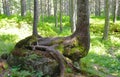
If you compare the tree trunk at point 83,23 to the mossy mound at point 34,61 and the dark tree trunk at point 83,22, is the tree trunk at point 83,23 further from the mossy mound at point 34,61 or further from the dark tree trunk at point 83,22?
the mossy mound at point 34,61

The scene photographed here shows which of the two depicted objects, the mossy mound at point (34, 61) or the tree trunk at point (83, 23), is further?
A: the tree trunk at point (83, 23)

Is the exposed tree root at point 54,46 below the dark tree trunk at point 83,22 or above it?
below

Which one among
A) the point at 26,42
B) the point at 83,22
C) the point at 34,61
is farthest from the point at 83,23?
the point at 34,61

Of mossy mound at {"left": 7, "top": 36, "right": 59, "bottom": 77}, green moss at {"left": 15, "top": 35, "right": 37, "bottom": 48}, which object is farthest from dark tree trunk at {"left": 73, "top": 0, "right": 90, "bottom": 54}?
mossy mound at {"left": 7, "top": 36, "right": 59, "bottom": 77}

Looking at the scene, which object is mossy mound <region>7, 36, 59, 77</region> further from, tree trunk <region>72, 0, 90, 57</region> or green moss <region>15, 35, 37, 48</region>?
tree trunk <region>72, 0, 90, 57</region>

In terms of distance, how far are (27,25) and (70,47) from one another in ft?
34.2

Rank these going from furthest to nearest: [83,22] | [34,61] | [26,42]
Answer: [83,22] < [26,42] < [34,61]

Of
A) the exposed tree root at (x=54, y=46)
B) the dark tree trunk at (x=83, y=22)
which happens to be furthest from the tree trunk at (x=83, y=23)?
the exposed tree root at (x=54, y=46)

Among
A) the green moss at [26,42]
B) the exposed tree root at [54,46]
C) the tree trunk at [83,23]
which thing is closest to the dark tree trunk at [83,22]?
the tree trunk at [83,23]

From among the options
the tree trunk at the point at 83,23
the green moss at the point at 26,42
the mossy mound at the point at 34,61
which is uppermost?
the tree trunk at the point at 83,23

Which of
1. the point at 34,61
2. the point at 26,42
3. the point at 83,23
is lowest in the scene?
the point at 34,61

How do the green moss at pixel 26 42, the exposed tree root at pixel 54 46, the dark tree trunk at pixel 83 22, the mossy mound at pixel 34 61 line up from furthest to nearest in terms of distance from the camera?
the dark tree trunk at pixel 83 22
the green moss at pixel 26 42
the exposed tree root at pixel 54 46
the mossy mound at pixel 34 61

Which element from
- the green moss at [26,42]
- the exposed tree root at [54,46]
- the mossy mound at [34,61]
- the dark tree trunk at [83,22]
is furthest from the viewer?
the dark tree trunk at [83,22]

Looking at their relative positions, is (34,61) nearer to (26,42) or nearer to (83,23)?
(26,42)
